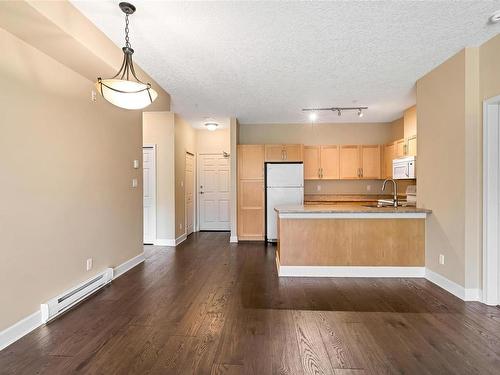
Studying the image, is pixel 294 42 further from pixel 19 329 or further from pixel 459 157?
pixel 19 329

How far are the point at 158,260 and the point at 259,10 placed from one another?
377 cm

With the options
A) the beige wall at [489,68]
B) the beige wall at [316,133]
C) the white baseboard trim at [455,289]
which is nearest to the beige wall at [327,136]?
the beige wall at [316,133]

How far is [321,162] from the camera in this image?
620cm

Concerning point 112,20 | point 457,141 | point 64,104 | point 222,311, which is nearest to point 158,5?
point 112,20

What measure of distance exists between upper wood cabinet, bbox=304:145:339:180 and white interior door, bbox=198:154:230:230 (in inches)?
84.5

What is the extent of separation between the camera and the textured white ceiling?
227 cm

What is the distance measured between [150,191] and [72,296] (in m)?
3.09

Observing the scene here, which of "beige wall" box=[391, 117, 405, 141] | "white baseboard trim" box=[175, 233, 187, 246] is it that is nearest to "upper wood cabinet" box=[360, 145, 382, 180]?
"beige wall" box=[391, 117, 405, 141]

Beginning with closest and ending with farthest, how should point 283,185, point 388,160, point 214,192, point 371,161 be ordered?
1. point 283,185
2. point 388,160
3. point 371,161
4. point 214,192

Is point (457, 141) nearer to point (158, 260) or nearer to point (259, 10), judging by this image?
point (259, 10)

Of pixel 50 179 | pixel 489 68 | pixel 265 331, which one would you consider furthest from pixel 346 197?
pixel 50 179

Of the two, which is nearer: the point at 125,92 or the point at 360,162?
the point at 125,92

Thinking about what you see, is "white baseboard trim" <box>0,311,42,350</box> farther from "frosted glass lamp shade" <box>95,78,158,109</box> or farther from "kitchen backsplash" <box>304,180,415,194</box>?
"kitchen backsplash" <box>304,180,415,194</box>

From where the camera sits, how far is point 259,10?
2277 mm
